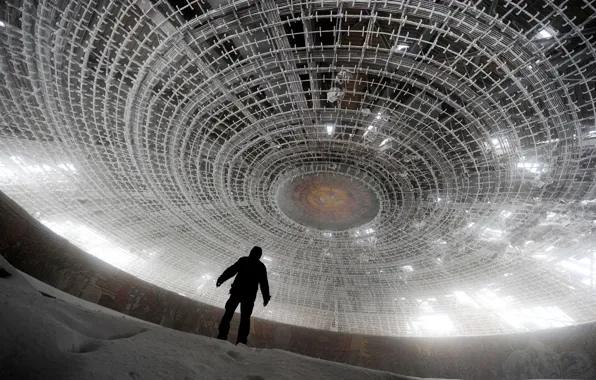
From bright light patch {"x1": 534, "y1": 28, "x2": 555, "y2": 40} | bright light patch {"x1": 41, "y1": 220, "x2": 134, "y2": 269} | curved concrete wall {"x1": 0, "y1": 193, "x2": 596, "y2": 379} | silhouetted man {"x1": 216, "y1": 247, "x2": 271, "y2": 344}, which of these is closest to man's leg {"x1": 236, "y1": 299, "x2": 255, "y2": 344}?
silhouetted man {"x1": 216, "y1": 247, "x2": 271, "y2": 344}

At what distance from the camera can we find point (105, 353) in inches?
84.7

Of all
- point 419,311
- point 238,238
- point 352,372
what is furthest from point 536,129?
point 238,238

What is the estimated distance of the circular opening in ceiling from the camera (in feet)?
33.2

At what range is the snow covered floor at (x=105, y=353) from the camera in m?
1.76

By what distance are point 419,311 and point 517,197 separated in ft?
26.9

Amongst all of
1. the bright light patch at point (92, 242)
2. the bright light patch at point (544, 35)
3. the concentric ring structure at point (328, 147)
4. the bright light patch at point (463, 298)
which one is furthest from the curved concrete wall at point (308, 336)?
the bright light patch at point (92, 242)

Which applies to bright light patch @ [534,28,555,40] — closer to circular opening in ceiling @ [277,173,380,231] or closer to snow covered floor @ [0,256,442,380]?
circular opening in ceiling @ [277,173,380,231]

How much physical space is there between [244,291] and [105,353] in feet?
11.0

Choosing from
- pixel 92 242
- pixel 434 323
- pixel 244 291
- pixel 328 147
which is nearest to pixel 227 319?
pixel 244 291

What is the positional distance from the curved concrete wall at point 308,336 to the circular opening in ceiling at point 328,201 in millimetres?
4273

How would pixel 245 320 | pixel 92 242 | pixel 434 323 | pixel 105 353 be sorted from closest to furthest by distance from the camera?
pixel 105 353 < pixel 245 320 < pixel 434 323 < pixel 92 242

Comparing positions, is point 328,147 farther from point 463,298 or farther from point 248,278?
point 463,298

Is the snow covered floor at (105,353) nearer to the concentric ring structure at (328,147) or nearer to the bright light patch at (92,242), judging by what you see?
the concentric ring structure at (328,147)

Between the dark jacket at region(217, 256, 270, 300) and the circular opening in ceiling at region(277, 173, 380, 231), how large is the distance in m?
4.94
